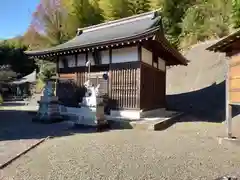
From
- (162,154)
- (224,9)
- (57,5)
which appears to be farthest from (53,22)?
(162,154)

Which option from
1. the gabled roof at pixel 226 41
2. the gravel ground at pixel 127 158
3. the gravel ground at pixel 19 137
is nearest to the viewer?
the gravel ground at pixel 127 158

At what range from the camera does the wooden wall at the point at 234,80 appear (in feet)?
18.6

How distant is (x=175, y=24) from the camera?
984 inches

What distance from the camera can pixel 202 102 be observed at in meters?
14.4

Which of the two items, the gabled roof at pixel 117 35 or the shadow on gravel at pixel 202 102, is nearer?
the gabled roof at pixel 117 35

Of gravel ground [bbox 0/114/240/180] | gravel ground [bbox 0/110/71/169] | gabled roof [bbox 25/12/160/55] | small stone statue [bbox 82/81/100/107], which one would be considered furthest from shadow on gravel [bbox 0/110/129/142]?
gabled roof [bbox 25/12/160/55]

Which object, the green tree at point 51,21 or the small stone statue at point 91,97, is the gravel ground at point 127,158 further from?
the green tree at point 51,21

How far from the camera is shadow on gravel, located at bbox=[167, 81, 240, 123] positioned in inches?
489

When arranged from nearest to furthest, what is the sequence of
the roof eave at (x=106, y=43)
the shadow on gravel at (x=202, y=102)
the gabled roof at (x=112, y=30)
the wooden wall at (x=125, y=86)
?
1. the roof eave at (x=106, y=43)
2. the wooden wall at (x=125, y=86)
3. the gabled roof at (x=112, y=30)
4. the shadow on gravel at (x=202, y=102)

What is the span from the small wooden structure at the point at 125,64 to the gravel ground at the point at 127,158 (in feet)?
9.35

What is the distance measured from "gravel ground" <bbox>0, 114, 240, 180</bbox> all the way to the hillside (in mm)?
6152

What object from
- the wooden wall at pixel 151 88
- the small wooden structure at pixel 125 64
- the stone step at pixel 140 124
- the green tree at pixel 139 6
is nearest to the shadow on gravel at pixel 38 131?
the stone step at pixel 140 124

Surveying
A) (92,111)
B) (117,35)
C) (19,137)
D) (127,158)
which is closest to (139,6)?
(117,35)

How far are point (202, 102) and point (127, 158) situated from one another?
1071 centimetres
